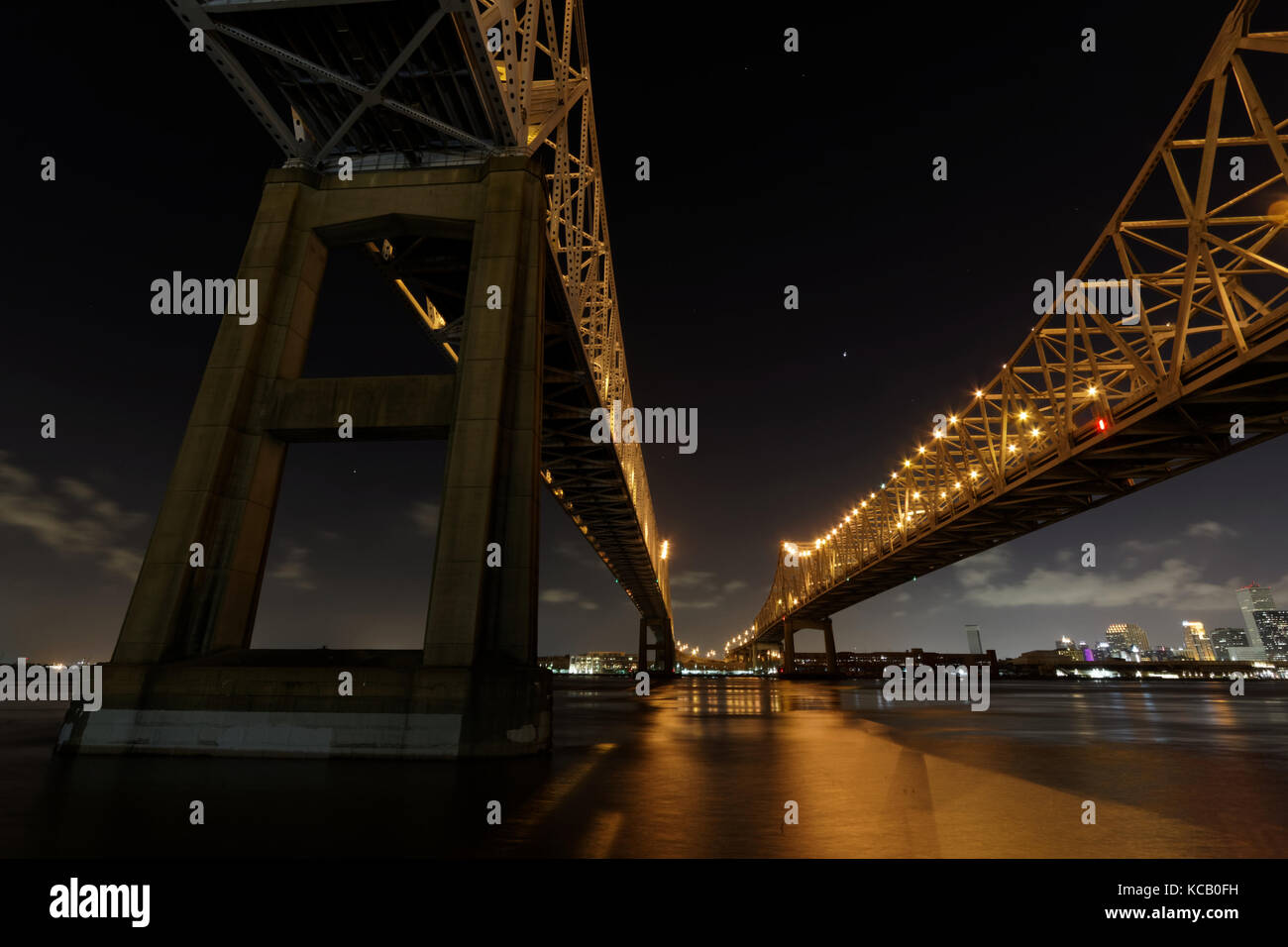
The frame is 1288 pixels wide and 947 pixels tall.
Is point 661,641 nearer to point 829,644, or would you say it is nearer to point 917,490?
point 829,644

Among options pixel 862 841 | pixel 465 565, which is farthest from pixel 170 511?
pixel 862 841

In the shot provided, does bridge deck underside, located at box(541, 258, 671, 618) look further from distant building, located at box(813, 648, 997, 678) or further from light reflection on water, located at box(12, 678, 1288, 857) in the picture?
distant building, located at box(813, 648, 997, 678)

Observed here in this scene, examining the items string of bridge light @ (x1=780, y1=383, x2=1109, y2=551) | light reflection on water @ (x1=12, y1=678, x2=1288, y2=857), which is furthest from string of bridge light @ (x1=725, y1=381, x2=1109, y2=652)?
light reflection on water @ (x1=12, y1=678, x2=1288, y2=857)

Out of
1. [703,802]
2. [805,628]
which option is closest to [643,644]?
[805,628]

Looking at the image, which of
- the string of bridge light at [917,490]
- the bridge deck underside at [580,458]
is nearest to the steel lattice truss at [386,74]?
the bridge deck underside at [580,458]

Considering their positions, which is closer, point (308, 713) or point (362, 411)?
point (308, 713)

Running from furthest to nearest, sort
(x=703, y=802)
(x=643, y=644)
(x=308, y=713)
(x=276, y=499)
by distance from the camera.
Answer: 1. (x=643, y=644)
2. (x=276, y=499)
3. (x=308, y=713)
4. (x=703, y=802)
